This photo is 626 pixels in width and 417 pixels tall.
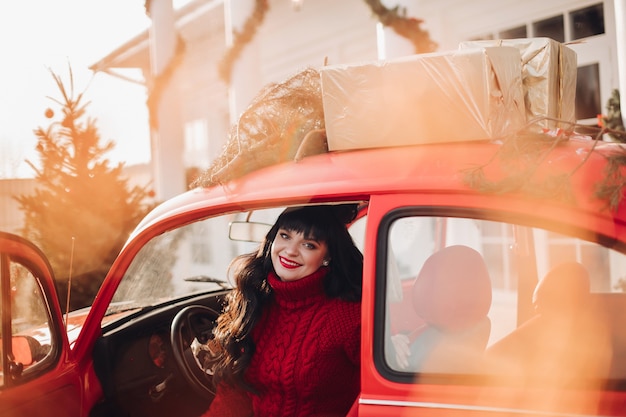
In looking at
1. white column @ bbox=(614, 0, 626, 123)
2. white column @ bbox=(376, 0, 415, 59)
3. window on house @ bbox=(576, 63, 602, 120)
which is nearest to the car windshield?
white column @ bbox=(376, 0, 415, 59)

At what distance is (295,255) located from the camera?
2.31 meters

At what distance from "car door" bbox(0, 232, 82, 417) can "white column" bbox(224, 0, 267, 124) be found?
14.9 ft

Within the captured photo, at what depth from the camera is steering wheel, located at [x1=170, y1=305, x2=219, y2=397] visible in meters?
2.62

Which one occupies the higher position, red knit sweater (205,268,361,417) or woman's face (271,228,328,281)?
woman's face (271,228,328,281)

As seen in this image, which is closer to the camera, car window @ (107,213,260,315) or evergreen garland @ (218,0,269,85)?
car window @ (107,213,260,315)

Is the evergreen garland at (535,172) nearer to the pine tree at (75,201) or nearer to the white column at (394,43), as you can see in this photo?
the white column at (394,43)

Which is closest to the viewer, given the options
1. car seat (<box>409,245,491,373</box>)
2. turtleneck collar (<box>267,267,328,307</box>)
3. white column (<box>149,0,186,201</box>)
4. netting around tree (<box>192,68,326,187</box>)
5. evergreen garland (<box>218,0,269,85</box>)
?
car seat (<box>409,245,491,373</box>)

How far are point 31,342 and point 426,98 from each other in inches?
57.8

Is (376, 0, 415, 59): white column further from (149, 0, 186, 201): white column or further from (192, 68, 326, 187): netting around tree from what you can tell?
(149, 0, 186, 201): white column

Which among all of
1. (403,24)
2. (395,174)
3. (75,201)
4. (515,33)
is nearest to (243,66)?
(403,24)

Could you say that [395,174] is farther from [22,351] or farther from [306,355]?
[22,351]

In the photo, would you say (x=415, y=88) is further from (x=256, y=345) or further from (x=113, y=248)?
(x=113, y=248)

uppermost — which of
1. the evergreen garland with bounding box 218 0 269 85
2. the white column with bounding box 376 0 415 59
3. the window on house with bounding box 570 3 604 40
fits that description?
the evergreen garland with bounding box 218 0 269 85

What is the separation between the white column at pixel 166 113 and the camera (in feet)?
25.7
